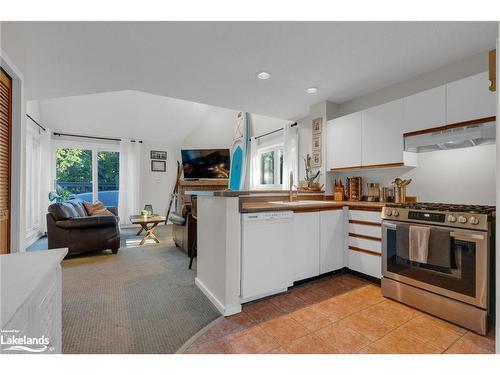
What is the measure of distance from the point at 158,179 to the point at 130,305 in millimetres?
5075

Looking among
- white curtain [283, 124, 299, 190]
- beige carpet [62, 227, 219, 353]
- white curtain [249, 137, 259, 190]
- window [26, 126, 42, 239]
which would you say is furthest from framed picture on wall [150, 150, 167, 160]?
white curtain [283, 124, 299, 190]

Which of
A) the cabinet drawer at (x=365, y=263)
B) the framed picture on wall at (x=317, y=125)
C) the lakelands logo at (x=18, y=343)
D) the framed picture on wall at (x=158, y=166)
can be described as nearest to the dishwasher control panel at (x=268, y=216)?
the cabinet drawer at (x=365, y=263)

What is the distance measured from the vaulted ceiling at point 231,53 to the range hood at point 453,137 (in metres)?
0.70

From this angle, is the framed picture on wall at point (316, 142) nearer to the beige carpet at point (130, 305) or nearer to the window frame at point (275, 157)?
the window frame at point (275, 157)

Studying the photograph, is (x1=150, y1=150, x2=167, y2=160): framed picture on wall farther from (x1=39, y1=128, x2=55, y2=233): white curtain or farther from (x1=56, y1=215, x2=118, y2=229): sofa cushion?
(x1=56, y1=215, x2=118, y2=229): sofa cushion

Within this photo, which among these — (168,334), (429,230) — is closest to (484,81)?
(429,230)

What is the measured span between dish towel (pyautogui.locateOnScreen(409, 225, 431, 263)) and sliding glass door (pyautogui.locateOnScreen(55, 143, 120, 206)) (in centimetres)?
652

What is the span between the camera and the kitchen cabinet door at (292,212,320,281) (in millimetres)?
2340

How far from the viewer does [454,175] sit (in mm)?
2311

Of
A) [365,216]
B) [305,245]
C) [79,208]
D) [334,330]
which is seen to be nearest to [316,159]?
[365,216]

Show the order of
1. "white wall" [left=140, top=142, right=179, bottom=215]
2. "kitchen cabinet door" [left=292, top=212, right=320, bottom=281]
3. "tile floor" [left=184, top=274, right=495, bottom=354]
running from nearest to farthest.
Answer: "tile floor" [left=184, top=274, right=495, bottom=354], "kitchen cabinet door" [left=292, top=212, right=320, bottom=281], "white wall" [left=140, top=142, right=179, bottom=215]

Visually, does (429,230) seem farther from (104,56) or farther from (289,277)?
(104,56)

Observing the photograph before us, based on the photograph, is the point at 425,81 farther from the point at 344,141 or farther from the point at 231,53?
the point at 231,53
